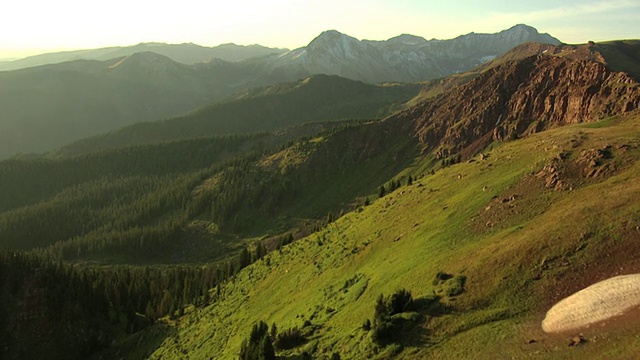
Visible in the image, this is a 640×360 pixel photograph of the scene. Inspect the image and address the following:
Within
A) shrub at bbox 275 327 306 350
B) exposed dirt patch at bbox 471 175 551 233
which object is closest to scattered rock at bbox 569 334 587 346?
exposed dirt patch at bbox 471 175 551 233

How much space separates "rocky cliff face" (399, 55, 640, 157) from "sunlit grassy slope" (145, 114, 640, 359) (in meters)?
42.2

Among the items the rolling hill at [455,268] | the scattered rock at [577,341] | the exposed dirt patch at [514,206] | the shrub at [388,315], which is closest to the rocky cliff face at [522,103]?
the rolling hill at [455,268]

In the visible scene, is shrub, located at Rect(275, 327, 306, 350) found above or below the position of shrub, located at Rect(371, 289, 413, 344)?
below

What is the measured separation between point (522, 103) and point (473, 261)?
401ft

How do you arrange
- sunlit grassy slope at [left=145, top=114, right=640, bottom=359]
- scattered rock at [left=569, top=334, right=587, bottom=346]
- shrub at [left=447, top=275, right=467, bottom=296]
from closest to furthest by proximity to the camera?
scattered rock at [left=569, top=334, right=587, bottom=346]
sunlit grassy slope at [left=145, top=114, right=640, bottom=359]
shrub at [left=447, top=275, right=467, bottom=296]

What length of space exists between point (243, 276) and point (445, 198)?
48101 mm

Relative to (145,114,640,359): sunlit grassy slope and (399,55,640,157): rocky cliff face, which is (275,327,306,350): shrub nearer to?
(145,114,640,359): sunlit grassy slope

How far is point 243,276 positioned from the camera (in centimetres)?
9569

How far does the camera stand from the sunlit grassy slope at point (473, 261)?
36469mm

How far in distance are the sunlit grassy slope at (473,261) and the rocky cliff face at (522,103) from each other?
4220 centimetres

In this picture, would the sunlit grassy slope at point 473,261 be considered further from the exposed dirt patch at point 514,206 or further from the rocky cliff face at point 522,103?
the rocky cliff face at point 522,103

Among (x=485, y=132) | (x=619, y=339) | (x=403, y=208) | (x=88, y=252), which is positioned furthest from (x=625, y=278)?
(x=88, y=252)

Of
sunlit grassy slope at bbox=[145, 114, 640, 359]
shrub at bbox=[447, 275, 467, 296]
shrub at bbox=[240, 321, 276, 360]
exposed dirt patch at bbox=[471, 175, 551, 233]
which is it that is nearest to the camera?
sunlit grassy slope at bbox=[145, 114, 640, 359]

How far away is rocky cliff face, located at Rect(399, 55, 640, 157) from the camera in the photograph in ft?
389
